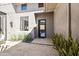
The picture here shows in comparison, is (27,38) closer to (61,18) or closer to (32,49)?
(32,49)

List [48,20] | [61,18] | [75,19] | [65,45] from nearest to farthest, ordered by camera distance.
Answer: [65,45] < [75,19] < [48,20] < [61,18]

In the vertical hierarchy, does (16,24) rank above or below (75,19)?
below

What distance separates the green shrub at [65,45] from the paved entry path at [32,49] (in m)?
0.20

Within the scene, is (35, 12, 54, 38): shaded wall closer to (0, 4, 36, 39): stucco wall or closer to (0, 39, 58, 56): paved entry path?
(0, 4, 36, 39): stucco wall

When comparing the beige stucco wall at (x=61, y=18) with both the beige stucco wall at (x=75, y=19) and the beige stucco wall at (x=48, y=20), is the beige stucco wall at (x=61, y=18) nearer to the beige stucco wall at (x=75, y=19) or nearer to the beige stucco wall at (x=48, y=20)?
the beige stucco wall at (x=48, y=20)

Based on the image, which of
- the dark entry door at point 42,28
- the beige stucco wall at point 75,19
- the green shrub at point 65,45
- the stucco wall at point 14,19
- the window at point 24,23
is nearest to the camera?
the green shrub at point 65,45

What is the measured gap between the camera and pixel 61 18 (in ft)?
17.7

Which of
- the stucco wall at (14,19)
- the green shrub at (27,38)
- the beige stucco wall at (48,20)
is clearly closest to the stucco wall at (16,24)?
the stucco wall at (14,19)

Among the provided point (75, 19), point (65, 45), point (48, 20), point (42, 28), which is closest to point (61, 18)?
point (48, 20)

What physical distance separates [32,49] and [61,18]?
4.57 ft

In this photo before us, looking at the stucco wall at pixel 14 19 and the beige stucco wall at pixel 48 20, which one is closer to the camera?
the stucco wall at pixel 14 19

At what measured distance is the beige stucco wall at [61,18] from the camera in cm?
518

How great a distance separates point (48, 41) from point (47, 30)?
0.36m

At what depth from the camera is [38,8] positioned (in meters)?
5.01
